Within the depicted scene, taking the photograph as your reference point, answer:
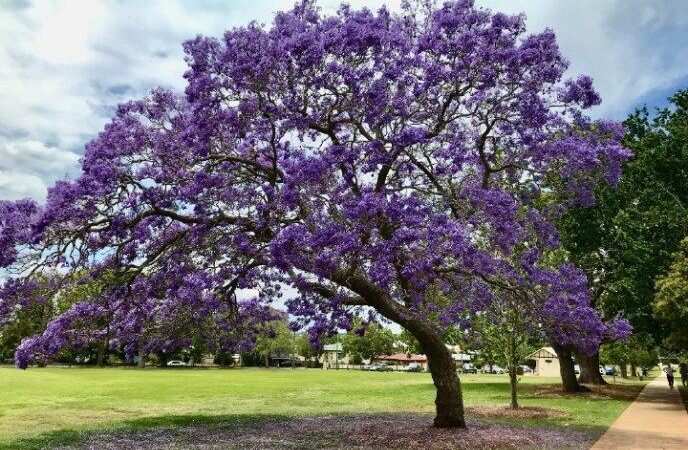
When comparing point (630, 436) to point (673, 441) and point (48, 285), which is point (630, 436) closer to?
point (673, 441)

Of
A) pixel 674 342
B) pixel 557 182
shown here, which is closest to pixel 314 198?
pixel 557 182

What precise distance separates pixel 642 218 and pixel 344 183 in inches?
770

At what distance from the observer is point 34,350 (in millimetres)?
16234

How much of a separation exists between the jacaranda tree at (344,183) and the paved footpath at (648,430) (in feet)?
9.27

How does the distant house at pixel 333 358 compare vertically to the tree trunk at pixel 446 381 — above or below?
above

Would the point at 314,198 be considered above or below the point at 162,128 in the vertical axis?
below

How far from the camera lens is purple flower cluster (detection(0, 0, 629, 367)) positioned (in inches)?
592

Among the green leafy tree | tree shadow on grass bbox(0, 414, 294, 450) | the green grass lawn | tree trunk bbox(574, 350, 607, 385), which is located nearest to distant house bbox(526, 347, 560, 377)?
the green leafy tree

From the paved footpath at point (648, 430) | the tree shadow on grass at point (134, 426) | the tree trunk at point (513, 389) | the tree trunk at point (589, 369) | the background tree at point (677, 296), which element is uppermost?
the background tree at point (677, 296)

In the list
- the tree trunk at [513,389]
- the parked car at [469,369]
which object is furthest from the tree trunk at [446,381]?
the parked car at [469,369]

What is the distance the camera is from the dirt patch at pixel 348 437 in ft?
50.8

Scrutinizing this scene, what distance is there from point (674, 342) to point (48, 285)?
84.4 ft

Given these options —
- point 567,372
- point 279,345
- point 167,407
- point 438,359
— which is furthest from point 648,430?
point 279,345

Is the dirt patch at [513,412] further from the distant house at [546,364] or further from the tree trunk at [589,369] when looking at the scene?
the distant house at [546,364]
